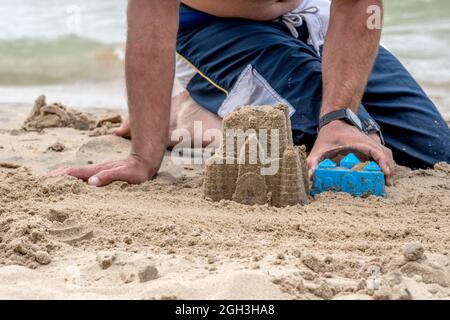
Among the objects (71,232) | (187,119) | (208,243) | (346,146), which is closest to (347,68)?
(346,146)

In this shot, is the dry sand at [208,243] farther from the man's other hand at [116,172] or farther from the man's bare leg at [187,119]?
the man's bare leg at [187,119]

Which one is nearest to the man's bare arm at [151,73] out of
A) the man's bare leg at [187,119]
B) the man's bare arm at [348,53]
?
the man's bare arm at [348,53]

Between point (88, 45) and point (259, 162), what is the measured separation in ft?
19.9

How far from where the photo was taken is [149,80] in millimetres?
2998

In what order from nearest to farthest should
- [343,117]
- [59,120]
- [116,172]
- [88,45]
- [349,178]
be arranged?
[349,178] < [116,172] < [343,117] < [59,120] < [88,45]

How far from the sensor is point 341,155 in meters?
2.97

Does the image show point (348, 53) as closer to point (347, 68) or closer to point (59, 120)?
point (347, 68)

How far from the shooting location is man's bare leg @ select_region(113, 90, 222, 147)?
12.5ft

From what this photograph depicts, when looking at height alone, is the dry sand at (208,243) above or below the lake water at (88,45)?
above

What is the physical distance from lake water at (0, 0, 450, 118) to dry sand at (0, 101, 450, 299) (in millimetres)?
2802

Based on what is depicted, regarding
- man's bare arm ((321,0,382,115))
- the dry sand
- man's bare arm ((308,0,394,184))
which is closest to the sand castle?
the dry sand

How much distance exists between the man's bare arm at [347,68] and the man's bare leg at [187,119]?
0.68 meters

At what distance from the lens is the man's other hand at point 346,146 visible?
9.70ft
